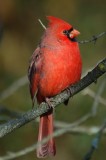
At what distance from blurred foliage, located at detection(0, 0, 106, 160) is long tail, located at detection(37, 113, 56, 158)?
1.28 metres

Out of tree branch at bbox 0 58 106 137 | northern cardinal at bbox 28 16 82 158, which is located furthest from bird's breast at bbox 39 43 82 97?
tree branch at bbox 0 58 106 137

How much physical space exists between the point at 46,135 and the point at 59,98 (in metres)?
0.75

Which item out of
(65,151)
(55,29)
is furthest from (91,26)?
(55,29)

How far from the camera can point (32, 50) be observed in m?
8.05

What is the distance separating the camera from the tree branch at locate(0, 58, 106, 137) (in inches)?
175

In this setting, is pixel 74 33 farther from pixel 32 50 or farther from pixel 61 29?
pixel 32 50

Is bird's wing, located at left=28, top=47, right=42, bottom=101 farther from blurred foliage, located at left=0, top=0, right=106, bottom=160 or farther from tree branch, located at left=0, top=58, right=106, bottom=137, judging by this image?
blurred foliage, located at left=0, top=0, right=106, bottom=160

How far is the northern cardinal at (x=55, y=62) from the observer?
504 cm

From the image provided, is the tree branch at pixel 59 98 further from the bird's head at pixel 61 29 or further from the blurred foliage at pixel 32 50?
the blurred foliage at pixel 32 50

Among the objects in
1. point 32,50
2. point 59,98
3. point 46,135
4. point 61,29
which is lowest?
point 32,50

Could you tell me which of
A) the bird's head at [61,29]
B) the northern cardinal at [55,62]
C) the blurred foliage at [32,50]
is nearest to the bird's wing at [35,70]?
the northern cardinal at [55,62]

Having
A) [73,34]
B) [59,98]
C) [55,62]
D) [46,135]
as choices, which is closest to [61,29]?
[73,34]

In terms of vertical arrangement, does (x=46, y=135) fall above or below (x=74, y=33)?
below

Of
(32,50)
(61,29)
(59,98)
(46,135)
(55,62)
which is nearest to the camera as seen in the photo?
(59,98)
